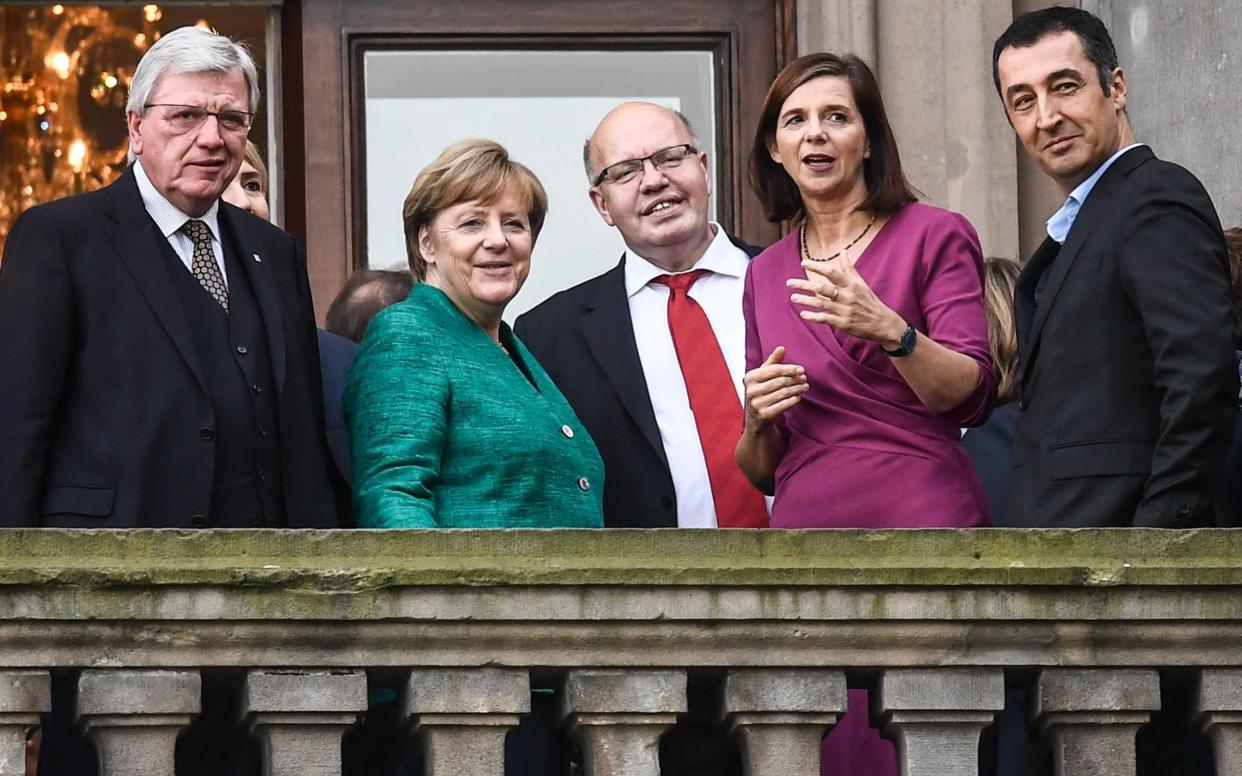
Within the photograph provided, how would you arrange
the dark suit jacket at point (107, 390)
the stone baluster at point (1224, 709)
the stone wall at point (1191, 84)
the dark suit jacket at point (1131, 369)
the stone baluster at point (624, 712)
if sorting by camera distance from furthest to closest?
the stone wall at point (1191, 84), the dark suit jacket at point (107, 390), the dark suit jacket at point (1131, 369), the stone baluster at point (1224, 709), the stone baluster at point (624, 712)

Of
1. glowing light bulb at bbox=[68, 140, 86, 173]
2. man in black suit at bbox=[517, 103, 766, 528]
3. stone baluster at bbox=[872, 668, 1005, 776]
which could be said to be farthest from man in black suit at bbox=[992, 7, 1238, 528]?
glowing light bulb at bbox=[68, 140, 86, 173]

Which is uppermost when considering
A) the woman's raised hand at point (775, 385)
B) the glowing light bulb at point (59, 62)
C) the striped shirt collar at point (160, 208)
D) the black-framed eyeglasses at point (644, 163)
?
the glowing light bulb at point (59, 62)

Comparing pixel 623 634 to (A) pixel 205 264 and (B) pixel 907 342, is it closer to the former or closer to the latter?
(B) pixel 907 342

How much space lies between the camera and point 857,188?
4.89m

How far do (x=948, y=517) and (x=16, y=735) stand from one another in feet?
5.73

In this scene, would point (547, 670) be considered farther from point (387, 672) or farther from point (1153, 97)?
point (1153, 97)

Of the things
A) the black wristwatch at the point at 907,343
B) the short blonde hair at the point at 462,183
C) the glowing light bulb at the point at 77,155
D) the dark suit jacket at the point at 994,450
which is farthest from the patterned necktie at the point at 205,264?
the glowing light bulb at the point at 77,155

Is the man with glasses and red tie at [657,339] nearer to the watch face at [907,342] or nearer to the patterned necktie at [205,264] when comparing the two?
the watch face at [907,342]

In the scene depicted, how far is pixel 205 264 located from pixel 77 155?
5.58 m

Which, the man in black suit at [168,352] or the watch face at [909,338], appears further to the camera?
the watch face at [909,338]

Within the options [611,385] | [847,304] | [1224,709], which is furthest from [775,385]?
[1224,709]

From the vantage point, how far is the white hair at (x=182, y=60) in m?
4.63

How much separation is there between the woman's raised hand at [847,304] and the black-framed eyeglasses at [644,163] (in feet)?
3.73

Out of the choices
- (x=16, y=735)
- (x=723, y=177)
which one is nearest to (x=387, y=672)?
(x=16, y=735)
